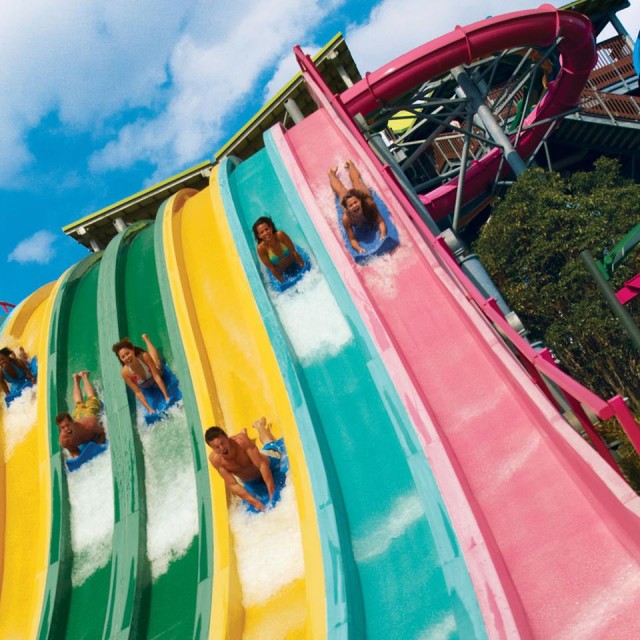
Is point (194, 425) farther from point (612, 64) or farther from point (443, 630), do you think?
point (612, 64)

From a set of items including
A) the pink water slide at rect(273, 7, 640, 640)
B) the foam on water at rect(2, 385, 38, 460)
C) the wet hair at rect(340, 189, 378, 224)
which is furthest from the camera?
the foam on water at rect(2, 385, 38, 460)

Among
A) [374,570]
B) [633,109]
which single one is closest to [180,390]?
[374,570]

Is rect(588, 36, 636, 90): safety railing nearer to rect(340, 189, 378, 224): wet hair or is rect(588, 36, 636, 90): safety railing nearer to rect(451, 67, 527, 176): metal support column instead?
rect(451, 67, 527, 176): metal support column

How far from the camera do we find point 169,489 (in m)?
6.36

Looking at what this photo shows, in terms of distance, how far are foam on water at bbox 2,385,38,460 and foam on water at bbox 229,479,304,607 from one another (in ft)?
13.0

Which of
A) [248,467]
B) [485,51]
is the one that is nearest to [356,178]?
[248,467]

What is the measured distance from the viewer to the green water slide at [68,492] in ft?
19.5

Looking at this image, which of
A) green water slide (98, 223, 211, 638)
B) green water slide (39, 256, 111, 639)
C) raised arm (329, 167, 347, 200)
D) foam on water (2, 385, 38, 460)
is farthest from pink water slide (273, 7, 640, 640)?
foam on water (2, 385, 38, 460)

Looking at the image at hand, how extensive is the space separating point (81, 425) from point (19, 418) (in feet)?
5.53

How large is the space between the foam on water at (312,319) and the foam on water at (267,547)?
136 cm

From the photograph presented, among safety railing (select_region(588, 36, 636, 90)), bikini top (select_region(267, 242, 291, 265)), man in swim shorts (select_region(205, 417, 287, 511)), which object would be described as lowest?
man in swim shorts (select_region(205, 417, 287, 511))

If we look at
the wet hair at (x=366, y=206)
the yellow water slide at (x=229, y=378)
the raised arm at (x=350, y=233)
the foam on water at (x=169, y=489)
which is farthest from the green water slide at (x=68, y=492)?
the wet hair at (x=366, y=206)

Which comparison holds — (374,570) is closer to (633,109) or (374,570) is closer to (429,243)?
(429,243)

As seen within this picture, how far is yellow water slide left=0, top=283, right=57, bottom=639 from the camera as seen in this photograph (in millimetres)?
6359
